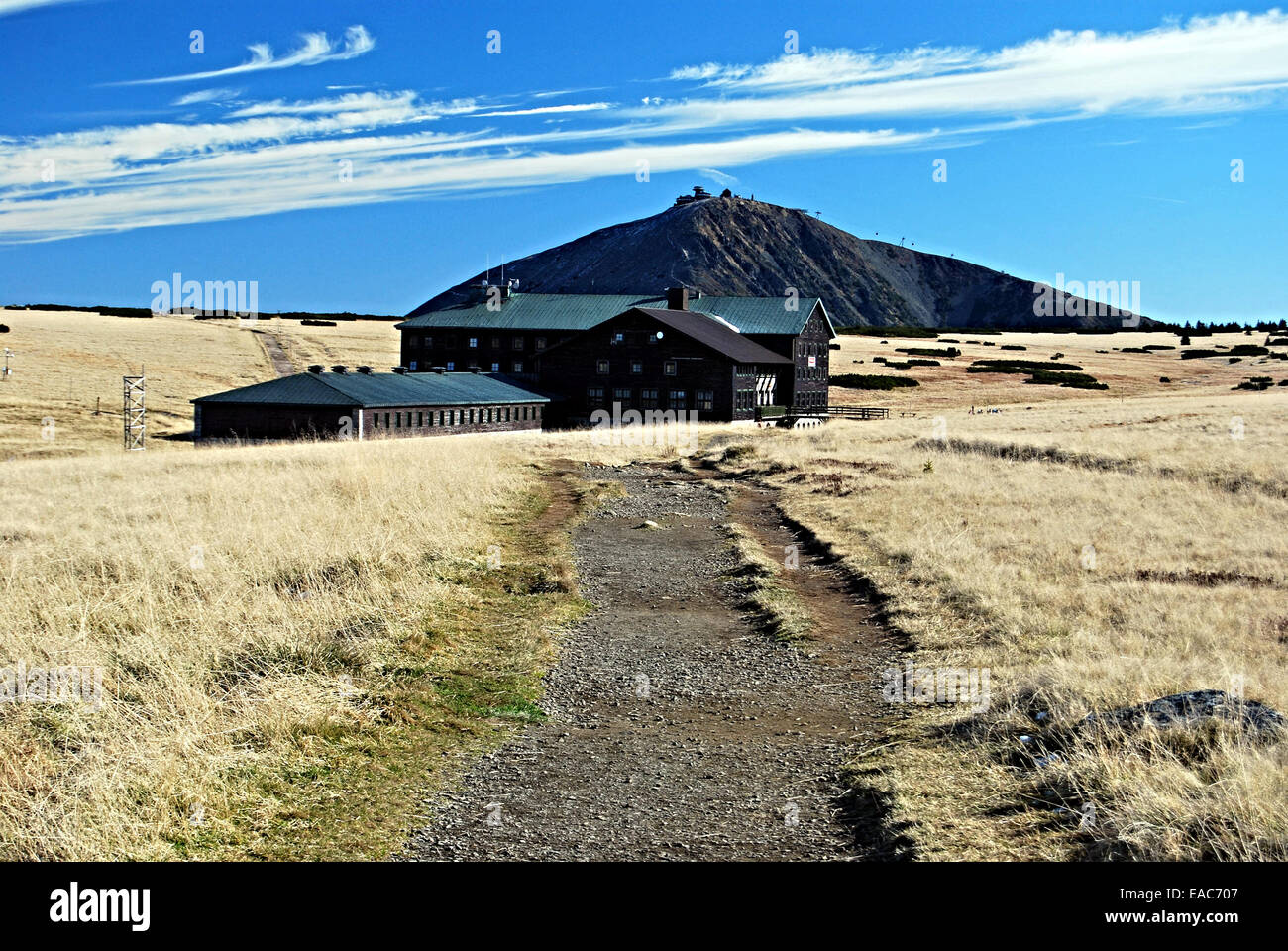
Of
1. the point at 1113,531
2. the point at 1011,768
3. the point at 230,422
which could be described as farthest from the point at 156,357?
the point at 1011,768

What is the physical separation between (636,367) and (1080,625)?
58.1 m

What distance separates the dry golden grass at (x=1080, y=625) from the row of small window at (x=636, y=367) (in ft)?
111

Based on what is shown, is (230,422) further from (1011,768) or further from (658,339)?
(1011,768)

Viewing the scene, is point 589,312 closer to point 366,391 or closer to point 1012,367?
point 366,391

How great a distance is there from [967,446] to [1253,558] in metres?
25.1

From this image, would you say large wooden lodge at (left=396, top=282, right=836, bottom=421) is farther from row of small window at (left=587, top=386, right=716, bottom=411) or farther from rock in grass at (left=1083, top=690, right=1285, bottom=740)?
rock in grass at (left=1083, top=690, right=1285, bottom=740)

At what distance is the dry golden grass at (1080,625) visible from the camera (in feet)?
25.6

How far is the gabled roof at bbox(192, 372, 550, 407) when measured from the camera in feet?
182

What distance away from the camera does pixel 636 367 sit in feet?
234

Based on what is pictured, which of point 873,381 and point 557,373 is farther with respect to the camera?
point 873,381

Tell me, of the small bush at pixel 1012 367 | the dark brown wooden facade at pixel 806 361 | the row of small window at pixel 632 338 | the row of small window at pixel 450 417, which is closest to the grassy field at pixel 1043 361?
the small bush at pixel 1012 367

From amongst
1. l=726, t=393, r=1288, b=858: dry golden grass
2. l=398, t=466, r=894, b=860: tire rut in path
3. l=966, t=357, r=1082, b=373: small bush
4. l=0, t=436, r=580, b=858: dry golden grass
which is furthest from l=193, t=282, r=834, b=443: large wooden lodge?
l=398, t=466, r=894, b=860: tire rut in path

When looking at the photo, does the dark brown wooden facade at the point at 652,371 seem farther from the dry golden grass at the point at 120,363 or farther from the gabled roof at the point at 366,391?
the dry golden grass at the point at 120,363

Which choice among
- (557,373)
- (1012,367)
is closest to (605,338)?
(557,373)
